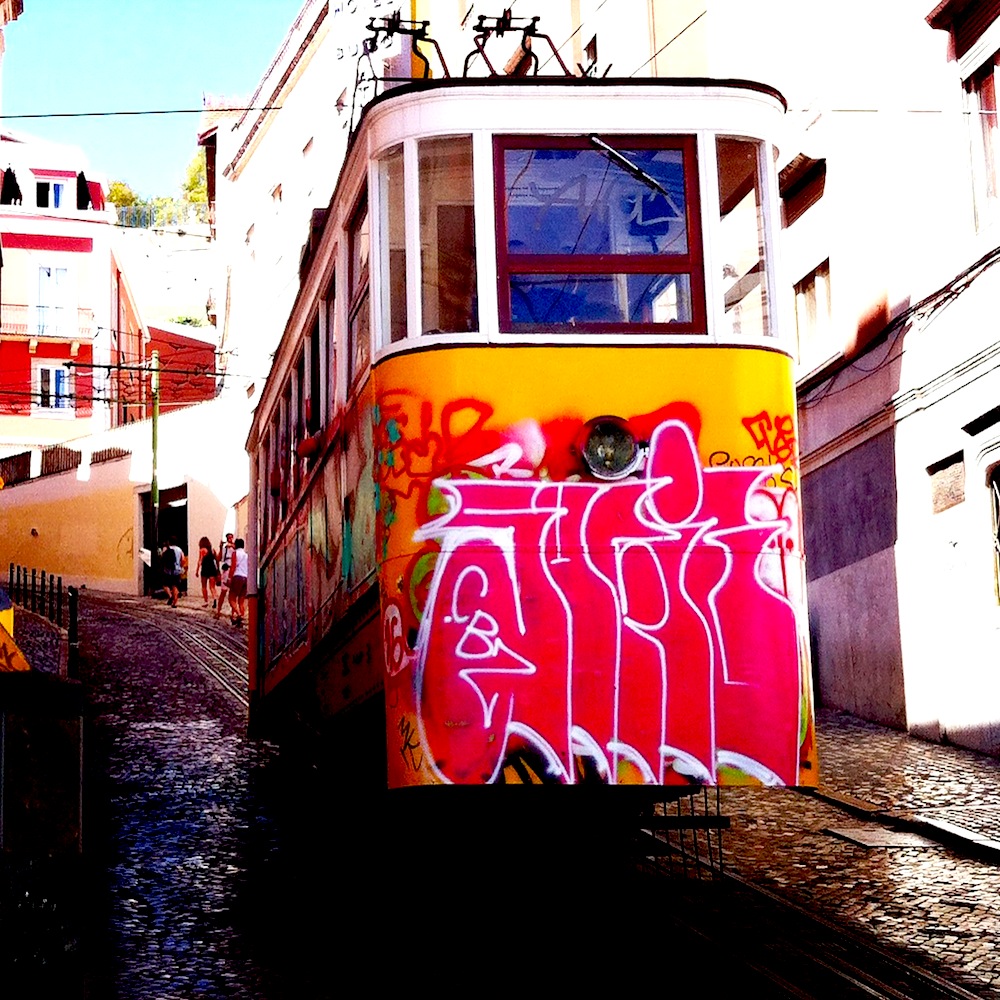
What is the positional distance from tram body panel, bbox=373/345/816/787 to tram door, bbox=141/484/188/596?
95.5 feet

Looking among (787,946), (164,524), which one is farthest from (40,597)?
(787,946)

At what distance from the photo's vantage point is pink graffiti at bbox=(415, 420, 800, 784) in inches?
300

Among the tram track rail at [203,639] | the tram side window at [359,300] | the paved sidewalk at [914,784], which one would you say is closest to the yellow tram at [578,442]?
the tram side window at [359,300]

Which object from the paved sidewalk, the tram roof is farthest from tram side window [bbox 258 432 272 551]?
the tram roof

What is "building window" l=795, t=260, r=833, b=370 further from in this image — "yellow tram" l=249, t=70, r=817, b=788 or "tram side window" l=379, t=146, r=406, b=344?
"tram side window" l=379, t=146, r=406, b=344

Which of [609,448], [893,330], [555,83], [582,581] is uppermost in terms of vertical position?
[893,330]

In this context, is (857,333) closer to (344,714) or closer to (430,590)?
(344,714)

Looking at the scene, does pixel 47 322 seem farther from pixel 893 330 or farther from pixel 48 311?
pixel 893 330

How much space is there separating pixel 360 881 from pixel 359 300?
3.07m

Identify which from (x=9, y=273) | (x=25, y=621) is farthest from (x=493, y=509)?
(x=9, y=273)

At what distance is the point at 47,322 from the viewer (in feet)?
148

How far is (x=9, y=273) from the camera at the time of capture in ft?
148

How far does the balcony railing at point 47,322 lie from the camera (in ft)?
146

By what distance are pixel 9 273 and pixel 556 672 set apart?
131ft
